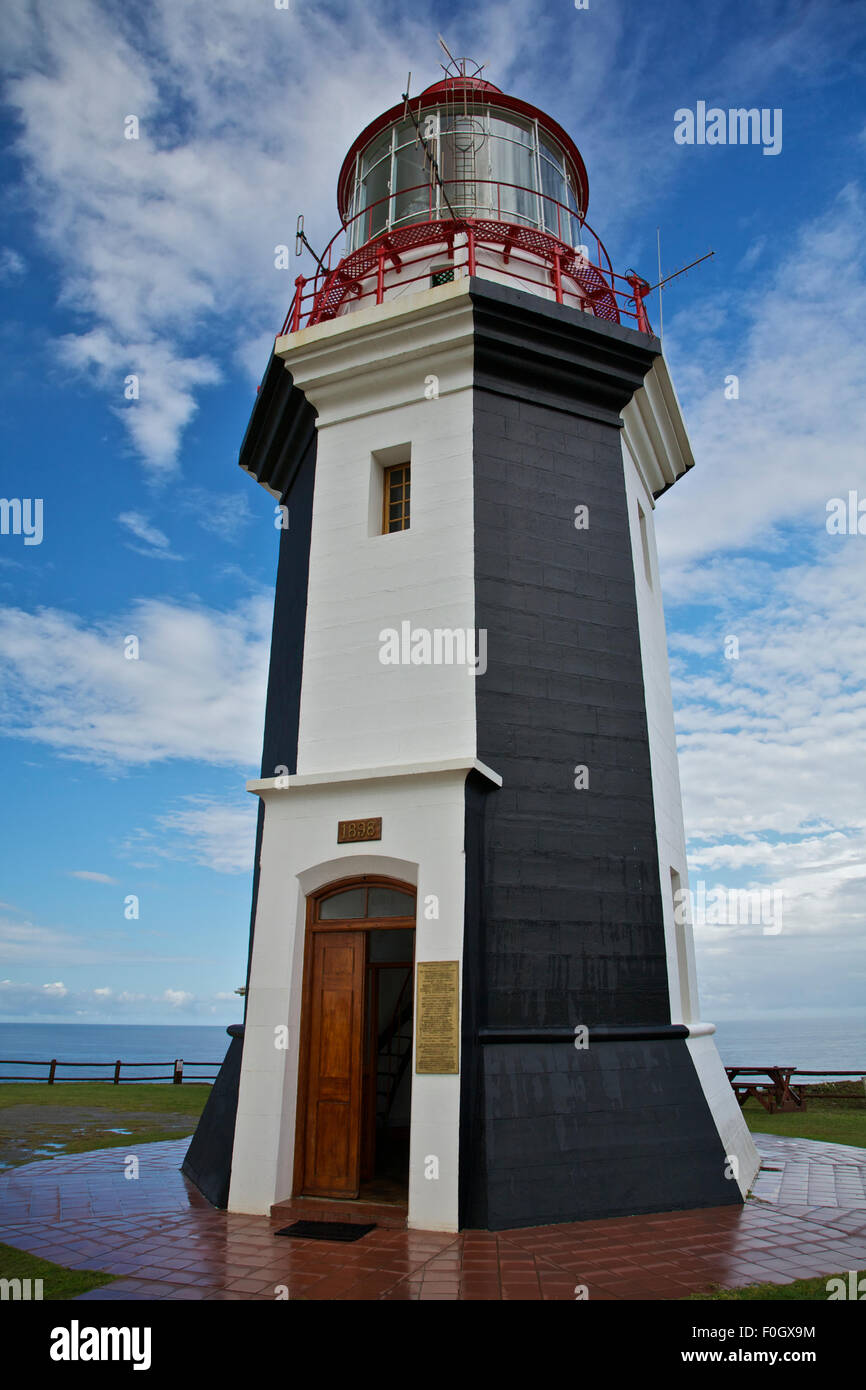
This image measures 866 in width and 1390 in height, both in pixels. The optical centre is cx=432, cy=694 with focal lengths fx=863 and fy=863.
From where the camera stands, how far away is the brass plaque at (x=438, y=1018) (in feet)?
24.1

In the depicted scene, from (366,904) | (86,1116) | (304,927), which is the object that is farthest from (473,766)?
→ (86,1116)

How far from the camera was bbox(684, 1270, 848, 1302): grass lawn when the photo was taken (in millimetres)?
5211

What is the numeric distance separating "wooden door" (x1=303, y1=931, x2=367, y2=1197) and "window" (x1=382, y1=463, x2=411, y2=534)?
4.70 m

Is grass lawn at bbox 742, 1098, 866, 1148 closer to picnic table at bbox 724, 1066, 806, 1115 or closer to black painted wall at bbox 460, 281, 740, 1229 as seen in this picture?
picnic table at bbox 724, 1066, 806, 1115

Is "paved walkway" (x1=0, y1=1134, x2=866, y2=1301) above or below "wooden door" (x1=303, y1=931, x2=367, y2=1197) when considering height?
below

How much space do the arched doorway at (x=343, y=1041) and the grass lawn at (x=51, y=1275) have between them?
2.52 m

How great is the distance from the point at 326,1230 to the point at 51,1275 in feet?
6.99

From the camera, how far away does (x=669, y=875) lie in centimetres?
967

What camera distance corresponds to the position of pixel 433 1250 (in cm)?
636

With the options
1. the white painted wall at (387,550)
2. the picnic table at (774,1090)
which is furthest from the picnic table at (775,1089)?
the white painted wall at (387,550)

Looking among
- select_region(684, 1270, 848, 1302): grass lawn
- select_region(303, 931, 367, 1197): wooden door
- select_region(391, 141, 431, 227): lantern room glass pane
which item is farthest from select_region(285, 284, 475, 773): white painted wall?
select_region(684, 1270, 848, 1302): grass lawn

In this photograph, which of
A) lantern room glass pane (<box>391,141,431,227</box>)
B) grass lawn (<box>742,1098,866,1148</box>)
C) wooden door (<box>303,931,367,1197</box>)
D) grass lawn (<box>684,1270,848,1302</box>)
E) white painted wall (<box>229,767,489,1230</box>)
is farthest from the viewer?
grass lawn (<box>742,1098,866,1148</box>)
